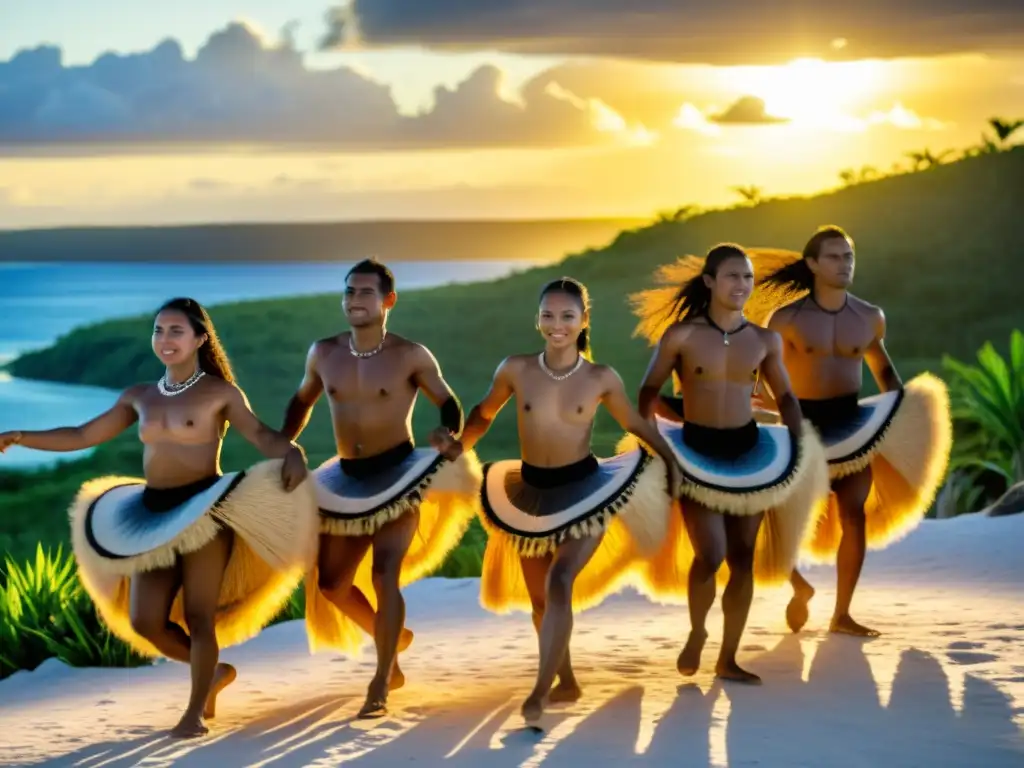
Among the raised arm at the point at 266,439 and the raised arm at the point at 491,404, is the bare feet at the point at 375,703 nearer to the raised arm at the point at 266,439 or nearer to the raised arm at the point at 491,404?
the raised arm at the point at 266,439

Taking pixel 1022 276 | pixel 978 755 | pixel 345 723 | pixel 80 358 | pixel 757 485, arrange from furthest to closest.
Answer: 1. pixel 80 358
2. pixel 1022 276
3. pixel 757 485
4. pixel 345 723
5. pixel 978 755

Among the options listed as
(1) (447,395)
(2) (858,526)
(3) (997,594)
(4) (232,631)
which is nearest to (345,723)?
(4) (232,631)

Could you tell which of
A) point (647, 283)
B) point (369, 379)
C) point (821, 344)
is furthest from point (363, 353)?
point (647, 283)

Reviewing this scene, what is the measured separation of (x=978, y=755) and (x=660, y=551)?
5.42ft

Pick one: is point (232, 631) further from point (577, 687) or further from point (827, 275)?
point (827, 275)

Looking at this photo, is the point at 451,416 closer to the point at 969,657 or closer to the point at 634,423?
the point at 634,423

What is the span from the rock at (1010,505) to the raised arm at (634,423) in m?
5.10

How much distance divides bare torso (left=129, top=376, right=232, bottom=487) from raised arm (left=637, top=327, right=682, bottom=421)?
1.62 metres

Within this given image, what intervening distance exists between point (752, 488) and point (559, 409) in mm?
873

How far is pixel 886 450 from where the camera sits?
25.0ft

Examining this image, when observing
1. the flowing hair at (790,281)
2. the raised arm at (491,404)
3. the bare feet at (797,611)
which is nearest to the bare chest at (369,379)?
the raised arm at (491,404)

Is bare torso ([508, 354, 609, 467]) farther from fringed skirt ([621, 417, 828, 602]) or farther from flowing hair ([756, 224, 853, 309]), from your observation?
flowing hair ([756, 224, 853, 309])

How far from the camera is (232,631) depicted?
20.9 ft

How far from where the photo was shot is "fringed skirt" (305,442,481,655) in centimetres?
633
